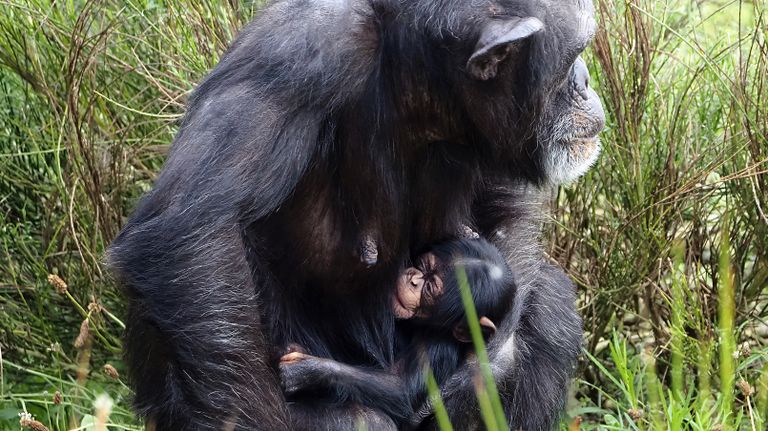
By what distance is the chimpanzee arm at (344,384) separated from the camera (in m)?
3.65

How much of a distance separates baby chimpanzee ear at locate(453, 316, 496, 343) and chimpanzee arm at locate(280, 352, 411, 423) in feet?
0.97

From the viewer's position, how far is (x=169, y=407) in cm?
364

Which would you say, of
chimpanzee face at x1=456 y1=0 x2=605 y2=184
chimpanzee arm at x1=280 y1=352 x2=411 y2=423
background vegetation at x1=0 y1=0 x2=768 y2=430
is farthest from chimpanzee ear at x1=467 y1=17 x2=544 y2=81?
background vegetation at x1=0 y1=0 x2=768 y2=430

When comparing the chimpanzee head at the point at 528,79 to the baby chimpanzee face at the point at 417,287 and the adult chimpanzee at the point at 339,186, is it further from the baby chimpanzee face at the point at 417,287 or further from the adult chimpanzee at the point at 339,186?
the baby chimpanzee face at the point at 417,287

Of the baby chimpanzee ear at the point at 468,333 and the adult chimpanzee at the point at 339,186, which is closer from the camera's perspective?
the adult chimpanzee at the point at 339,186

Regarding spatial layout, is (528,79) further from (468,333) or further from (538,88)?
(468,333)

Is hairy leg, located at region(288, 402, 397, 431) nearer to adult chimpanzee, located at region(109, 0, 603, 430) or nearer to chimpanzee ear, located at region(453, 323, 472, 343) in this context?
adult chimpanzee, located at region(109, 0, 603, 430)

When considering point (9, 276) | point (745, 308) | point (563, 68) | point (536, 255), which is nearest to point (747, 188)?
point (745, 308)

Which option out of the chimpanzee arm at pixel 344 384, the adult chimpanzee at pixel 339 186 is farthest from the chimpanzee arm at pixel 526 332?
the chimpanzee arm at pixel 344 384

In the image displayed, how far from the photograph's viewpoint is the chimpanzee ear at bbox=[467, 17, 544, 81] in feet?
11.8

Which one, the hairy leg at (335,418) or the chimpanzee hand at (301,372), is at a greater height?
the chimpanzee hand at (301,372)

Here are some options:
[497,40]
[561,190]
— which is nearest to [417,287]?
[497,40]

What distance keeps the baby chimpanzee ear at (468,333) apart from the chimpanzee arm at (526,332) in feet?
0.09

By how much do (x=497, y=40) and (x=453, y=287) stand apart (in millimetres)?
868
